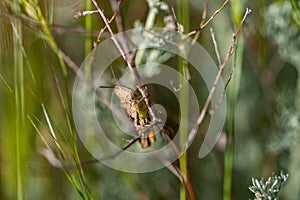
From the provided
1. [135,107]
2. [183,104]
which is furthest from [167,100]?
[135,107]

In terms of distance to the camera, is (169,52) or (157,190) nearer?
(169,52)

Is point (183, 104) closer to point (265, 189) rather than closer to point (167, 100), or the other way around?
point (265, 189)

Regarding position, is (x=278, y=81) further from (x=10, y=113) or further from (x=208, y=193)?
(x=10, y=113)

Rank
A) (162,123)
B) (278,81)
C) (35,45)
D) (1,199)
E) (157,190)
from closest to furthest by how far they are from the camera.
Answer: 1. (162,123)
2. (35,45)
3. (1,199)
4. (157,190)
5. (278,81)

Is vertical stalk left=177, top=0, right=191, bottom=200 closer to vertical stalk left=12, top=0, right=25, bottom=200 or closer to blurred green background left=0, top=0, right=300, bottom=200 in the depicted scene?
blurred green background left=0, top=0, right=300, bottom=200

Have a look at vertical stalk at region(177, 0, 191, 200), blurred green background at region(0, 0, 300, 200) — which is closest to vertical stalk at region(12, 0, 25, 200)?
blurred green background at region(0, 0, 300, 200)

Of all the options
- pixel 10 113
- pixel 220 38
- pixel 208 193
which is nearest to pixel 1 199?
pixel 10 113

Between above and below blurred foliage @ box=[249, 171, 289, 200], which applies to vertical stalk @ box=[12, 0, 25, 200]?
above

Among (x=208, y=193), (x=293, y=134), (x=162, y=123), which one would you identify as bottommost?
(x=208, y=193)
